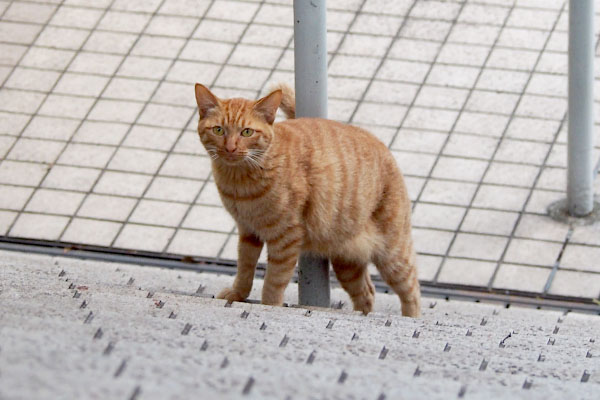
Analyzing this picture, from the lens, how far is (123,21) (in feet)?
25.1

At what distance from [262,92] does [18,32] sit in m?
1.91

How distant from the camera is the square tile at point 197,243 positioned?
585 centimetres

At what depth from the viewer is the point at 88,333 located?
2596 millimetres

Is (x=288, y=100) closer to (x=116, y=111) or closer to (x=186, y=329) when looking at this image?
(x=186, y=329)

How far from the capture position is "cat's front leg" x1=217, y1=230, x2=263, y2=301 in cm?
459

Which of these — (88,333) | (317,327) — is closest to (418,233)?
(317,327)

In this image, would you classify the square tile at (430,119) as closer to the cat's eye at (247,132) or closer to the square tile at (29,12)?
the cat's eye at (247,132)

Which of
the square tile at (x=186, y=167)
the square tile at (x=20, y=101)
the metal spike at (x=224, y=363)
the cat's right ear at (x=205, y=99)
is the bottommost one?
the metal spike at (x=224, y=363)

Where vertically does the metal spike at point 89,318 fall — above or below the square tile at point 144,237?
below

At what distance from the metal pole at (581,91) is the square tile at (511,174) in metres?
0.38

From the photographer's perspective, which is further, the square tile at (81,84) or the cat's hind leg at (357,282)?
the square tile at (81,84)

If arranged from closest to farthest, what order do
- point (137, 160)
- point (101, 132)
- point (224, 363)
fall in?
point (224, 363), point (137, 160), point (101, 132)

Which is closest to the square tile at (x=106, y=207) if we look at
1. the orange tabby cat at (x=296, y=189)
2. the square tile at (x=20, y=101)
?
the square tile at (x=20, y=101)

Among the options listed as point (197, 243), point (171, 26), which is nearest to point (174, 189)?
point (197, 243)
